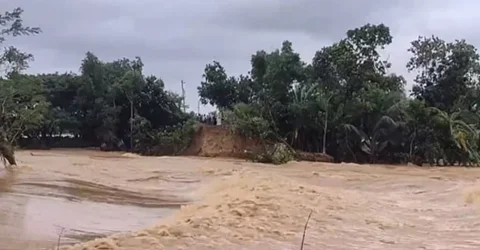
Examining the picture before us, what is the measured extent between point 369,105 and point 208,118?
1284cm

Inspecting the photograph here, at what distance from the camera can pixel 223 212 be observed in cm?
1158

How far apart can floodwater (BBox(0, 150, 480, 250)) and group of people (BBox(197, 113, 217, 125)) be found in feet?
59.3

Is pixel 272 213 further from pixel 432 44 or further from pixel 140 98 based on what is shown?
pixel 140 98

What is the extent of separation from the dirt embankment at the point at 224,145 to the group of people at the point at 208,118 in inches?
149

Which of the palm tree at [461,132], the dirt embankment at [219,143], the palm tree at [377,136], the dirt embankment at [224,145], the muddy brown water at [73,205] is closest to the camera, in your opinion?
the muddy brown water at [73,205]

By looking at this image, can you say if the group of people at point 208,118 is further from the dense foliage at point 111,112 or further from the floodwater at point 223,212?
the floodwater at point 223,212

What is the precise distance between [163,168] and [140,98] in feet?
50.4

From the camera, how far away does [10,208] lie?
1088cm

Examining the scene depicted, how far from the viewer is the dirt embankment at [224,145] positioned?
1205 inches

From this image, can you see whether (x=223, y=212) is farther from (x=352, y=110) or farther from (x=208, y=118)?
(x=208, y=118)

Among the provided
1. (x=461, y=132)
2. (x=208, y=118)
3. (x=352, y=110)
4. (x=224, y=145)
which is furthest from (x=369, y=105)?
(x=208, y=118)

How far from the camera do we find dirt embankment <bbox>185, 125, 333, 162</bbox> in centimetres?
3062

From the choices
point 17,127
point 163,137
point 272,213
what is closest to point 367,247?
point 272,213

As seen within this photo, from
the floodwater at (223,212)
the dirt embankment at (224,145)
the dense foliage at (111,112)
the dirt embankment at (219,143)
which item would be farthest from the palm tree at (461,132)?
the dense foliage at (111,112)
